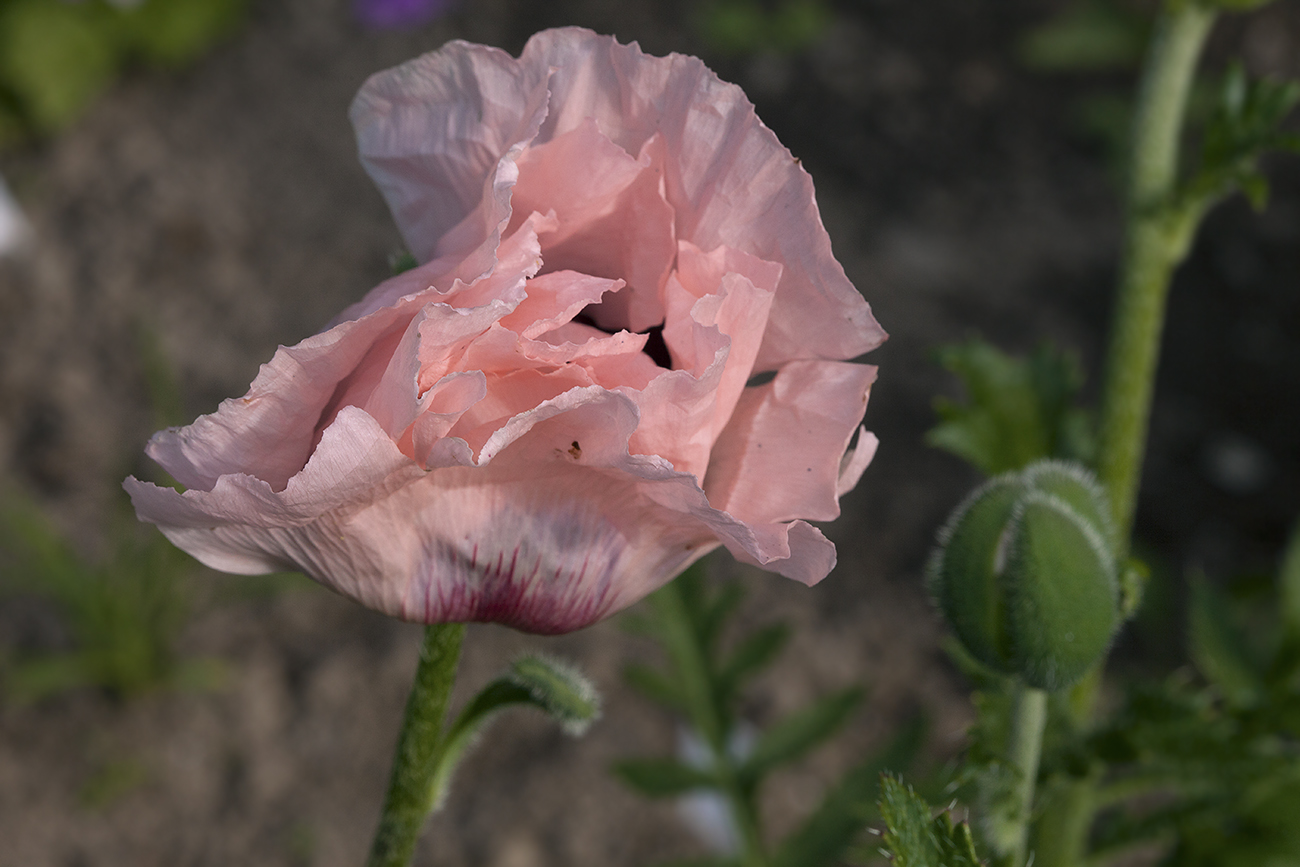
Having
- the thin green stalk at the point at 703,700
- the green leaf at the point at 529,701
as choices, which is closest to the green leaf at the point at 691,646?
the thin green stalk at the point at 703,700

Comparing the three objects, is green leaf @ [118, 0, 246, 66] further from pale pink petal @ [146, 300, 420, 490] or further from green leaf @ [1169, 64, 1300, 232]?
pale pink petal @ [146, 300, 420, 490]

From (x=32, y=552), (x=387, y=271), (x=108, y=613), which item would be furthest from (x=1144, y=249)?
(x=387, y=271)

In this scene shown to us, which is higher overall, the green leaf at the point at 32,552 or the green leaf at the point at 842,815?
the green leaf at the point at 842,815

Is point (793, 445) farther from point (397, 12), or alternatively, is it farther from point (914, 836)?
point (397, 12)

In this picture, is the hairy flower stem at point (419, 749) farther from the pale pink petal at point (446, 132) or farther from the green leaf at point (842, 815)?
the green leaf at point (842, 815)

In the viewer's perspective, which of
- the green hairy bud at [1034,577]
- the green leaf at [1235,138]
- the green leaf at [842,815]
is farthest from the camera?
the green leaf at [842,815]
